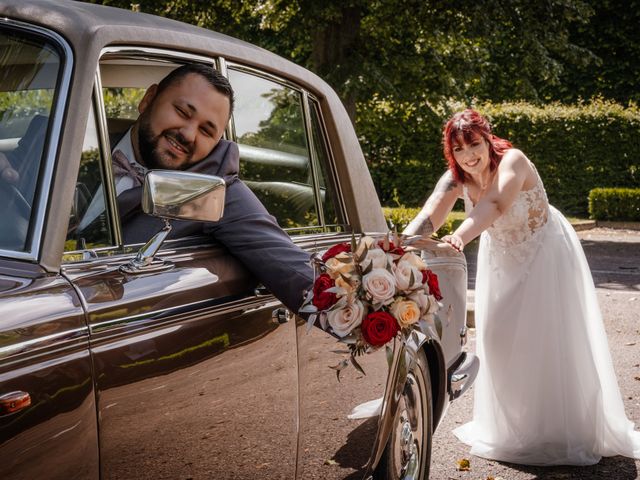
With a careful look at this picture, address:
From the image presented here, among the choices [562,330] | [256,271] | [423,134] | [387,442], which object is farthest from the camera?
[423,134]

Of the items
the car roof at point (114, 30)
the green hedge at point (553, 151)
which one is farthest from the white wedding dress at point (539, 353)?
the green hedge at point (553, 151)

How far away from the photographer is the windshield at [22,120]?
2352mm

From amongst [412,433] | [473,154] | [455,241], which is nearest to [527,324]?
[473,154]

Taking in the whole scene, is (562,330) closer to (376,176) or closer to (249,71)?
(249,71)

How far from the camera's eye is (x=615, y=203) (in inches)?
1004

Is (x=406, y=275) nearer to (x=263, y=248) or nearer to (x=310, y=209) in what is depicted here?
(x=263, y=248)

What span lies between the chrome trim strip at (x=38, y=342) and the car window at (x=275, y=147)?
1.28m

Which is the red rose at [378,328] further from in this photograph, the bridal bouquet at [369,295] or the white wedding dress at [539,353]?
the white wedding dress at [539,353]

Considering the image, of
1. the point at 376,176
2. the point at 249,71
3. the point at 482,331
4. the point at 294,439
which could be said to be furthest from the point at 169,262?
the point at 376,176

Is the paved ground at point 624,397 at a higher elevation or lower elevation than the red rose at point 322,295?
lower

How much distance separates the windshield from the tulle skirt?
396cm

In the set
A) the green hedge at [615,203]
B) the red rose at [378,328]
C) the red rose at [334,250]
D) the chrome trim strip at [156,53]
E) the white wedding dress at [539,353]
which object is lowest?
the green hedge at [615,203]

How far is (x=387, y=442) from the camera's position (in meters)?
3.88

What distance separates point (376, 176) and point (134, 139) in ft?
79.2
